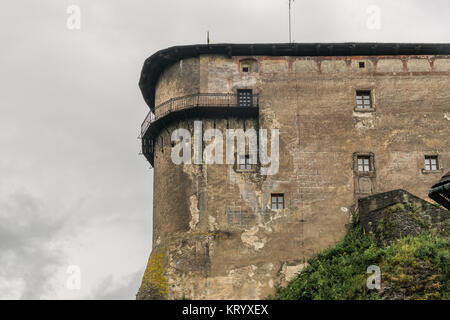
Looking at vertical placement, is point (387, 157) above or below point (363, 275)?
above

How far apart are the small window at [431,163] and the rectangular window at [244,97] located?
8926 mm

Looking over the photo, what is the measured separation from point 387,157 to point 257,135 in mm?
6288

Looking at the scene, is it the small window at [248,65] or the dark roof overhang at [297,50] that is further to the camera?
the small window at [248,65]

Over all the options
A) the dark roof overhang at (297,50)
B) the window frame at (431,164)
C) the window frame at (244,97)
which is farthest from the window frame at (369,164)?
the window frame at (244,97)

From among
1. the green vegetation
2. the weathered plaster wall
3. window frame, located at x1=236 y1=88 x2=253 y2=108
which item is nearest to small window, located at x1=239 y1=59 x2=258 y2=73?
window frame, located at x1=236 y1=88 x2=253 y2=108

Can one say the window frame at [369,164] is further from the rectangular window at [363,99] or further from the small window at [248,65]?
the small window at [248,65]

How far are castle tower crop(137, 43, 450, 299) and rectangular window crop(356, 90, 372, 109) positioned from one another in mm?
61

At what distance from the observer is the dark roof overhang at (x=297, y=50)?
3744 centimetres

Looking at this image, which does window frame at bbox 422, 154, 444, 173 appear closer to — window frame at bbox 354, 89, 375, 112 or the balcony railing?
window frame at bbox 354, 89, 375, 112
